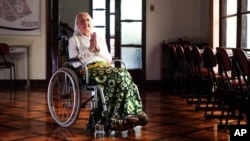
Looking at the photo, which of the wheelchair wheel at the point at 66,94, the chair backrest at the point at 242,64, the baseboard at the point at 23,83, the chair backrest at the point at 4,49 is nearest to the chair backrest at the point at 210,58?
the chair backrest at the point at 242,64

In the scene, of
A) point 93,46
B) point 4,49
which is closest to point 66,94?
point 93,46

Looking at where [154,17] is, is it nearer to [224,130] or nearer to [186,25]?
[186,25]

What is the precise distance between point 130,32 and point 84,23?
3.34m

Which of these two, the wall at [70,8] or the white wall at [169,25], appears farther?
the wall at [70,8]

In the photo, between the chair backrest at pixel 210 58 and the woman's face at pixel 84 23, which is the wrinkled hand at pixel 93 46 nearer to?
the woman's face at pixel 84 23

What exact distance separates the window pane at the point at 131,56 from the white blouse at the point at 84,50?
10.9ft

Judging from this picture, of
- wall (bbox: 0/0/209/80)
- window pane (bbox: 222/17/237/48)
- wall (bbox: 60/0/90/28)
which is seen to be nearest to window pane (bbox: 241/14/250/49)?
window pane (bbox: 222/17/237/48)

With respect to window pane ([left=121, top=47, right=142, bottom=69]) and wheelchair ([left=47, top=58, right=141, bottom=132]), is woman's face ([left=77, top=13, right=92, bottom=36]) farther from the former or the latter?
window pane ([left=121, top=47, right=142, bottom=69])

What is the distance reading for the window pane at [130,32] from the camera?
7367 millimetres

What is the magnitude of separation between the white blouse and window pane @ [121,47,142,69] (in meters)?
3.32

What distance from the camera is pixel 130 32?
24.2ft

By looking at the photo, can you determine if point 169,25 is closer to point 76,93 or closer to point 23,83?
point 23,83

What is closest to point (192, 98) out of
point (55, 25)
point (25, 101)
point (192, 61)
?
point (192, 61)

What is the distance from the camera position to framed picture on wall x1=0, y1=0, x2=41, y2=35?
7254 millimetres
